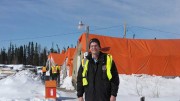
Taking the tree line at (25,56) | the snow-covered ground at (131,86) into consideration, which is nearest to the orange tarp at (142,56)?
the snow-covered ground at (131,86)

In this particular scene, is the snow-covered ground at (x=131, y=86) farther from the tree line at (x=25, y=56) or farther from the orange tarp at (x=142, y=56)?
the tree line at (x=25, y=56)

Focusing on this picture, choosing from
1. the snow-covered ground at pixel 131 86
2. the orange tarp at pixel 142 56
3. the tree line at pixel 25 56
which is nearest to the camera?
the snow-covered ground at pixel 131 86

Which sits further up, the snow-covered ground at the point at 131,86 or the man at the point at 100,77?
the man at the point at 100,77

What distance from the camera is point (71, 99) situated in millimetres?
16875

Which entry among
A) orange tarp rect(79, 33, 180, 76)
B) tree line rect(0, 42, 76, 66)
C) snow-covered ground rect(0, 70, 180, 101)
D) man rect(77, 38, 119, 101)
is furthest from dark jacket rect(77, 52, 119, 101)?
tree line rect(0, 42, 76, 66)

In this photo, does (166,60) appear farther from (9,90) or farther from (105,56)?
(105,56)

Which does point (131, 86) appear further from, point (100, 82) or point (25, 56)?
point (25, 56)

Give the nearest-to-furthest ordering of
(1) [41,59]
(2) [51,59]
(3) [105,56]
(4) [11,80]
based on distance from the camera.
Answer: (3) [105,56]
(4) [11,80]
(2) [51,59]
(1) [41,59]

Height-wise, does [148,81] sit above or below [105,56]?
below

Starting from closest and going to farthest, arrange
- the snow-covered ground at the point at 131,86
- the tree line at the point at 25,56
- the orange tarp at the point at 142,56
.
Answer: the snow-covered ground at the point at 131,86 < the orange tarp at the point at 142,56 < the tree line at the point at 25,56

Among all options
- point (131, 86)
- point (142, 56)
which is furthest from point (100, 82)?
point (142, 56)

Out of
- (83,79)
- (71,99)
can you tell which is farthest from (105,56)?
(71,99)

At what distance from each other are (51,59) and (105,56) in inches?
2236

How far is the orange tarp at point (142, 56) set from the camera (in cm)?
2624
